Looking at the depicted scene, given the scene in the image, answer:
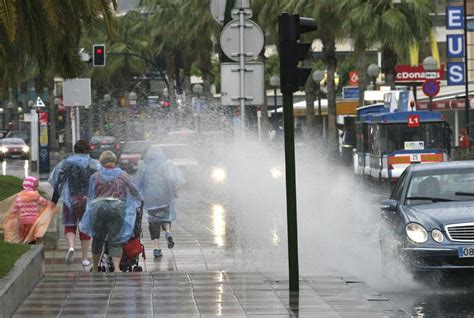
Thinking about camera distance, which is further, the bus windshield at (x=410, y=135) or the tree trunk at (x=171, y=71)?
the tree trunk at (x=171, y=71)

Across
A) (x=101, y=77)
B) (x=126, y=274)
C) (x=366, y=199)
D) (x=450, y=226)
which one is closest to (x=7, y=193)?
(x=366, y=199)

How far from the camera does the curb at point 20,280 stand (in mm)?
10399

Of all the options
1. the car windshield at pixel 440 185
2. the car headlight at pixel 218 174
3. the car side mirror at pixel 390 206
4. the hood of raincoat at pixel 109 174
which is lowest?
the car headlight at pixel 218 174

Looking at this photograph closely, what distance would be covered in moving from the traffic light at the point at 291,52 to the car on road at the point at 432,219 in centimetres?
234

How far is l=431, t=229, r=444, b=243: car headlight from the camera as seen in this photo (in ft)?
43.7

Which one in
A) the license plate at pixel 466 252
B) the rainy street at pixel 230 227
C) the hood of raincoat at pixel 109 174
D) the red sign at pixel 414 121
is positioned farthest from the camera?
the red sign at pixel 414 121

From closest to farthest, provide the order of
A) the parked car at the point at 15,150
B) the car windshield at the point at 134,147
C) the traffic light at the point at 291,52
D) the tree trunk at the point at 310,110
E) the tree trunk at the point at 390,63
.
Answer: the traffic light at the point at 291,52, the tree trunk at the point at 390,63, the car windshield at the point at 134,147, the tree trunk at the point at 310,110, the parked car at the point at 15,150

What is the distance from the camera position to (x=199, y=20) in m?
59.2

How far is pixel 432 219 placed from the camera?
1358cm

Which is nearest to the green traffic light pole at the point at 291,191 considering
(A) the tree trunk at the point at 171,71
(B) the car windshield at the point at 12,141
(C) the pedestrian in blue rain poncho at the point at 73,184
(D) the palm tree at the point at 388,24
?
(C) the pedestrian in blue rain poncho at the point at 73,184

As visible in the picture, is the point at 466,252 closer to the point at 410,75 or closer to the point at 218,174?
the point at 218,174

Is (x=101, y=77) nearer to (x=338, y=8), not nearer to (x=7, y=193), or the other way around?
(x=338, y=8)

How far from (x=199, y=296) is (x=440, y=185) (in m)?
4.16

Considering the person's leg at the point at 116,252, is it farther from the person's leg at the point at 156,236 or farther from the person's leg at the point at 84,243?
the person's leg at the point at 156,236
